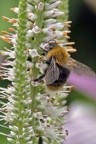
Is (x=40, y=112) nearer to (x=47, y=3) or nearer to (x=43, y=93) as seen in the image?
(x=43, y=93)

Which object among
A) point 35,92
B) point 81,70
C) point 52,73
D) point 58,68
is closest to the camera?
point 35,92

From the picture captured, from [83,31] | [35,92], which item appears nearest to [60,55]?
[35,92]

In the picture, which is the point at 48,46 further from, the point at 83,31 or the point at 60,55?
the point at 83,31

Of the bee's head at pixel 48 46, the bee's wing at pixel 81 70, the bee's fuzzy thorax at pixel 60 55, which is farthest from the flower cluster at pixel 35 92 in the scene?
the bee's wing at pixel 81 70

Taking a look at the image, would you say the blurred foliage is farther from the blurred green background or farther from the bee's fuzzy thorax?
the bee's fuzzy thorax

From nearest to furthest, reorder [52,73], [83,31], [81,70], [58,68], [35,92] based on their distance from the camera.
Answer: [35,92] → [52,73] → [58,68] → [81,70] → [83,31]

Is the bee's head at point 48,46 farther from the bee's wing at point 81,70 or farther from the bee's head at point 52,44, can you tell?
the bee's wing at point 81,70

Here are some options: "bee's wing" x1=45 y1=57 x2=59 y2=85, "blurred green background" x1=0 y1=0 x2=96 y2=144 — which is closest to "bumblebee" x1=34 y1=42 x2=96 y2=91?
"bee's wing" x1=45 y1=57 x2=59 y2=85
